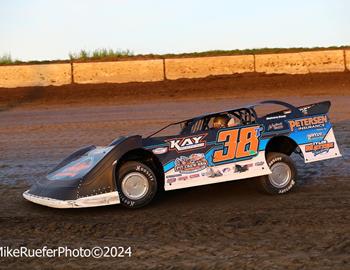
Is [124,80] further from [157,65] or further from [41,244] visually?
[41,244]

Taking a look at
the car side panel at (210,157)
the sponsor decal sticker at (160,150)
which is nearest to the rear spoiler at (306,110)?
the car side panel at (210,157)

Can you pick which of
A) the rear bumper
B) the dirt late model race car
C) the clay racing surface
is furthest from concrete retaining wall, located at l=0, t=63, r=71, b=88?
the rear bumper

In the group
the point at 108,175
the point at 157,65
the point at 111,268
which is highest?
the point at 157,65

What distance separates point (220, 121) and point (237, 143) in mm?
535

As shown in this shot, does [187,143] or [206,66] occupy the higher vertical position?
[206,66]

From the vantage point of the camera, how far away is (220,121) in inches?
339

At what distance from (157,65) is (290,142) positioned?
13690 mm

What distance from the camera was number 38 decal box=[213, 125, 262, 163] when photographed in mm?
8094

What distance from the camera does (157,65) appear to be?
72.5 feet

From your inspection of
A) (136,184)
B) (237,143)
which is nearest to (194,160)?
(237,143)

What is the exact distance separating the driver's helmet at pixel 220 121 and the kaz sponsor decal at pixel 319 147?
0.97 metres

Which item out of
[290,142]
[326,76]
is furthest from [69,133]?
[326,76]

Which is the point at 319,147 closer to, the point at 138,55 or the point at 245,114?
the point at 245,114

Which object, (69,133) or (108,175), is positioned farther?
(69,133)
